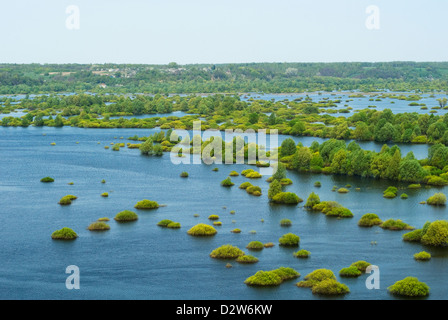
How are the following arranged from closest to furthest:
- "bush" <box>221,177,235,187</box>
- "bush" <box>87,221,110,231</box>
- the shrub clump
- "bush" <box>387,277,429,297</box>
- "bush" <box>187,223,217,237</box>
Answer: "bush" <box>387,277,429,297</box>
the shrub clump
"bush" <box>187,223,217,237</box>
"bush" <box>87,221,110,231</box>
"bush" <box>221,177,235,187</box>

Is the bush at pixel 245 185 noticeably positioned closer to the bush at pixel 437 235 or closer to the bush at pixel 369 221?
the bush at pixel 369 221

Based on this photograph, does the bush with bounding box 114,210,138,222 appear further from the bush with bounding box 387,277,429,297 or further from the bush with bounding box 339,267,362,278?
the bush with bounding box 387,277,429,297

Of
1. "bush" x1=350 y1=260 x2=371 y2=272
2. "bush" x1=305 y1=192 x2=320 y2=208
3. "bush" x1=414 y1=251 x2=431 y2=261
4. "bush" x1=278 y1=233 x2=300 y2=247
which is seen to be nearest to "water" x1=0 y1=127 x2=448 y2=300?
"bush" x1=414 y1=251 x2=431 y2=261

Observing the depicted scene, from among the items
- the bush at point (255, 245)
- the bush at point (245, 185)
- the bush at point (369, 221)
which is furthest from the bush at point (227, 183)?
the bush at point (255, 245)

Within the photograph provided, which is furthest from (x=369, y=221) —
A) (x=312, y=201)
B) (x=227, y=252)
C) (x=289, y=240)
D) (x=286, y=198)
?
(x=227, y=252)
